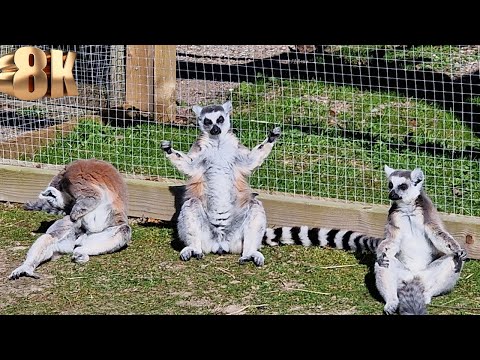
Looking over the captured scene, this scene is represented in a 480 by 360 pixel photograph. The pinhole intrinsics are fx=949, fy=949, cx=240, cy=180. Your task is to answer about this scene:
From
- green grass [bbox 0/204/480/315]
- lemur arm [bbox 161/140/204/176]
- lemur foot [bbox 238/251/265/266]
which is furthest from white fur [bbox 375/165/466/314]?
lemur arm [bbox 161/140/204/176]

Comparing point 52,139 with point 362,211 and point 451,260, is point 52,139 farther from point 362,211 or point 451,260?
point 451,260

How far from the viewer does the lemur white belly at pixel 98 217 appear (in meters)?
7.42

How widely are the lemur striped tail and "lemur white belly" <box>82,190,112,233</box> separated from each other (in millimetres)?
2476

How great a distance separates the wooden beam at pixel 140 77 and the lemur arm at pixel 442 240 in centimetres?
408

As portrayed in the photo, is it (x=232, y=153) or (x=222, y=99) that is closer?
(x=232, y=153)

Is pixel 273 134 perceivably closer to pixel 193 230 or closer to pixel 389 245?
pixel 193 230

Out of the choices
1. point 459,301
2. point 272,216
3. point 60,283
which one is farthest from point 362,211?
point 60,283

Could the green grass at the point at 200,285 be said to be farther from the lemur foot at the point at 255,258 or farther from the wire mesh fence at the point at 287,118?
the wire mesh fence at the point at 287,118

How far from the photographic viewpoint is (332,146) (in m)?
8.94

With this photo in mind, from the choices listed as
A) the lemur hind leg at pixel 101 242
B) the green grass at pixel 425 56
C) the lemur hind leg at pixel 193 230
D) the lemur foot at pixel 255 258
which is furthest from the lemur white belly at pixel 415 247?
the green grass at pixel 425 56

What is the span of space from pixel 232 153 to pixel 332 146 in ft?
5.62

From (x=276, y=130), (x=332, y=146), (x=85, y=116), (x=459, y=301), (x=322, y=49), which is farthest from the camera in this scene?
(x=322, y=49)

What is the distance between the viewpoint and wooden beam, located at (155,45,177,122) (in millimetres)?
9531

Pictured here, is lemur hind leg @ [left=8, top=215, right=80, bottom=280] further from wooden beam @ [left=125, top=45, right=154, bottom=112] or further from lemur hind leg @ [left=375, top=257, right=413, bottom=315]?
wooden beam @ [left=125, top=45, right=154, bottom=112]
